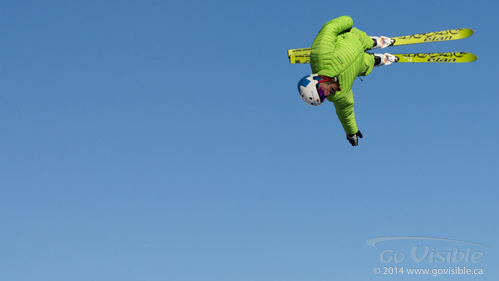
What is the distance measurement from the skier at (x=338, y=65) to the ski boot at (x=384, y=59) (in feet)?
1.19

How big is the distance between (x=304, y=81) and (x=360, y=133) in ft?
12.4

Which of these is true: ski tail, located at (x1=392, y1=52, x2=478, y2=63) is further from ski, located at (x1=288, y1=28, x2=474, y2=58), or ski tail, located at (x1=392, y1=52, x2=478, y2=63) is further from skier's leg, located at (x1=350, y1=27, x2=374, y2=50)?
skier's leg, located at (x1=350, y1=27, x2=374, y2=50)

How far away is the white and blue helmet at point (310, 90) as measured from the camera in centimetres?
1448

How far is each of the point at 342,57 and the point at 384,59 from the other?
2.50m

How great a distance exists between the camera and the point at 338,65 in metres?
15.3

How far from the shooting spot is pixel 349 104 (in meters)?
16.3

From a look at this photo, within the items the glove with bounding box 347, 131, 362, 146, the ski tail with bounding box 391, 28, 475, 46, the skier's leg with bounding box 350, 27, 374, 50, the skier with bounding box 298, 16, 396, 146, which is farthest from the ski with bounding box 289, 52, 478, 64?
the glove with bounding box 347, 131, 362, 146

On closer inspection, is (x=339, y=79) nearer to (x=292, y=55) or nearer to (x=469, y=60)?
(x=292, y=55)

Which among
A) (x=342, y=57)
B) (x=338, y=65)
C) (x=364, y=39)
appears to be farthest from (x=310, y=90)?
(x=364, y=39)

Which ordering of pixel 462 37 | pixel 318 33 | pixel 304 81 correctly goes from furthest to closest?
pixel 462 37 < pixel 318 33 < pixel 304 81

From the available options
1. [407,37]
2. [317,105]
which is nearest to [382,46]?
[407,37]

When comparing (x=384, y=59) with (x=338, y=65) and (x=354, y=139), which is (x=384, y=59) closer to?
(x=354, y=139)

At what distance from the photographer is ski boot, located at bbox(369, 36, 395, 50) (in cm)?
1711

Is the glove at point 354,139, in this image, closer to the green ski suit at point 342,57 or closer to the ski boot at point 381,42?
the green ski suit at point 342,57
